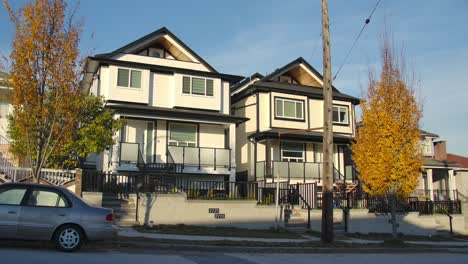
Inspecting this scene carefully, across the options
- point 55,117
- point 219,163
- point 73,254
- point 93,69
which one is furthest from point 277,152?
point 73,254

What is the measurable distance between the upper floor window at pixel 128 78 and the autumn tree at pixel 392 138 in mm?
12545

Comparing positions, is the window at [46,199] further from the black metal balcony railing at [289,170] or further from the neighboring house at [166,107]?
the black metal balcony railing at [289,170]

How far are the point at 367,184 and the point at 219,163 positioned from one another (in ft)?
29.0

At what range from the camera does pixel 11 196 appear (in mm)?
10414

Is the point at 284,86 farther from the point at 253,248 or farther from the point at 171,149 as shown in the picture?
the point at 253,248

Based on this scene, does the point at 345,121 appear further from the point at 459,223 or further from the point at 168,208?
the point at 168,208

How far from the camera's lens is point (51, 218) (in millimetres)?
10422

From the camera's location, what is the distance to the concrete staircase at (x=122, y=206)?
17.7 m

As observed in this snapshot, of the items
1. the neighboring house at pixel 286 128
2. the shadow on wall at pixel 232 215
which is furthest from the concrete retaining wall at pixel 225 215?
the neighboring house at pixel 286 128

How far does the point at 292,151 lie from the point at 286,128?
1660 millimetres

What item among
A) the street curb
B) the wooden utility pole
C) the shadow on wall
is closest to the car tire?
Result: the street curb

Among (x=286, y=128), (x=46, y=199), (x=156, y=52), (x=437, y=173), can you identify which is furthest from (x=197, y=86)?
(x=437, y=173)

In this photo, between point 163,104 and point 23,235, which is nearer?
point 23,235

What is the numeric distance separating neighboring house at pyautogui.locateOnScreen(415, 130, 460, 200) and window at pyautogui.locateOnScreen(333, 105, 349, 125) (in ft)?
19.2
